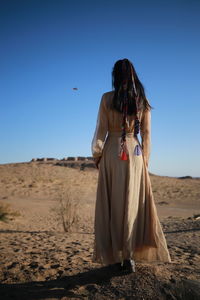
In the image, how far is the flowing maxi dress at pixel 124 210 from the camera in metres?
2.93

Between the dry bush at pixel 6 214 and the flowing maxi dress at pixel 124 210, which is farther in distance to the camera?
the dry bush at pixel 6 214

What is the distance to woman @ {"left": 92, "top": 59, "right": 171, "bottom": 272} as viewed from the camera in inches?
116

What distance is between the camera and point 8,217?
9172 millimetres

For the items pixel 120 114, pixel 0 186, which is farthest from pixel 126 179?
pixel 0 186

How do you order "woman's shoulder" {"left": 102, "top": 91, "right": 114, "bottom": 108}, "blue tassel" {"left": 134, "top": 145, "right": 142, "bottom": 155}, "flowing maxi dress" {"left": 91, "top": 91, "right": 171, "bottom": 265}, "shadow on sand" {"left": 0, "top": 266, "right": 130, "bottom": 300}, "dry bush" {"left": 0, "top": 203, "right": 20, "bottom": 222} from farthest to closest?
1. "dry bush" {"left": 0, "top": 203, "right": 20, "bottom": 222}
2. "woman's shoulder" {"left": 102, "top": 91, "right": 114, "bottom": 108}
3. "blue tassel" {"left": 134, "top": 145, "right": 142, "bottom": 155}
4. "flowing maxi dress" {"left": 91, "top": 91, "right": 171, "bottom": 265}
5. "shadow on sand" {"left": 0, "top": 266, "right": 130, "bottom": 300}

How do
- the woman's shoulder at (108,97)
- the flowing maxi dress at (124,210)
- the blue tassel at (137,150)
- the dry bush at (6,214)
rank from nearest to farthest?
the flowing maxi dress at (124,210), the blue tassel at (137,150), the woman's shoulder at (108,97), the dry bush at (6,214)

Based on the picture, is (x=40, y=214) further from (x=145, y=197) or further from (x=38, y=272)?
(x=145, y=197)

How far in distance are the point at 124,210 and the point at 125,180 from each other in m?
0.31

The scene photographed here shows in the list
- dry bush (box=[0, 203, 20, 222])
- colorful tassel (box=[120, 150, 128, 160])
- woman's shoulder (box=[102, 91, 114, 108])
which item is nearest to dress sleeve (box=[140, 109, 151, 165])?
colorful tassel (box=[120, 150, 128, 160])

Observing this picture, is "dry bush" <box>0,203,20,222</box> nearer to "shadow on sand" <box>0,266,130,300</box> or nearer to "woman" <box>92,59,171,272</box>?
"shadow on sand" <box>0,266,130,300</box>

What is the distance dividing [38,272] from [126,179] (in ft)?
5.07

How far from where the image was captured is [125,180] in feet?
9.84

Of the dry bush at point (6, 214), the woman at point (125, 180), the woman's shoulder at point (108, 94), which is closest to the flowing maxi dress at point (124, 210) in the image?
the woman at point (125, 180)

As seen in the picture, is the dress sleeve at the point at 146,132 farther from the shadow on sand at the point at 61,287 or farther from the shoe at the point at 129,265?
the shadow on sand at the point at 61,287
